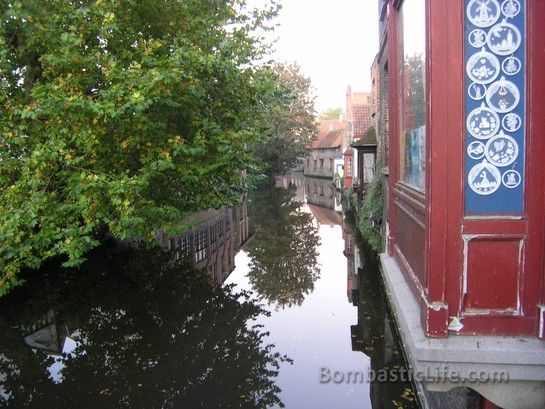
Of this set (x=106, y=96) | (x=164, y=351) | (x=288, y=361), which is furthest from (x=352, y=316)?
(x=106, y=96)

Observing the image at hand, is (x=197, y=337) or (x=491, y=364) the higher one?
(x=491, y=364)

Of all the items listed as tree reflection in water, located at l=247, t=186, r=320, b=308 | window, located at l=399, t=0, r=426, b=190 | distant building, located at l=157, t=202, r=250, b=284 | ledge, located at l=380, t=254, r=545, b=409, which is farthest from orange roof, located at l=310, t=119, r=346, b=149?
ledge, located at l=380, t=254, r=545, b=409

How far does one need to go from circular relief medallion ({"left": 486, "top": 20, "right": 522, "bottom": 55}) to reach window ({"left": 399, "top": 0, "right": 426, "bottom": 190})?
68cm

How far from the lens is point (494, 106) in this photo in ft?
11.5

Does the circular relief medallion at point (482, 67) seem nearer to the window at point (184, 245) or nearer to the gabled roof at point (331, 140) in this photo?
the window at point (184, 245)

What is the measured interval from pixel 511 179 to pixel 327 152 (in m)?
57.0

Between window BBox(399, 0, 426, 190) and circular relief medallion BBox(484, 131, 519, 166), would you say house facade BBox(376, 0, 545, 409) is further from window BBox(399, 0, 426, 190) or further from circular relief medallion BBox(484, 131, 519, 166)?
window BBox(399, 0, 426, 190)

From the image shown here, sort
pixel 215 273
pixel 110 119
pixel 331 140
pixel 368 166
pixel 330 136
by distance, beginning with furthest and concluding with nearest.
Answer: pixel 330 136 → pixel 331 140 → pixel 368 166 → pixel 215 273 → pixel 110 119

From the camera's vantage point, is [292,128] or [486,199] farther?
[292,128]

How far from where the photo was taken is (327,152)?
2359 inches

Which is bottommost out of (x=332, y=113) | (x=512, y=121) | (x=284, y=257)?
(x=284, y=257)

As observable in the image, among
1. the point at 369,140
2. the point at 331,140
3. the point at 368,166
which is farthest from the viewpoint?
the point at 331,140

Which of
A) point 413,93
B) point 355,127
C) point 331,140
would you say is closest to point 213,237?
point 355,127

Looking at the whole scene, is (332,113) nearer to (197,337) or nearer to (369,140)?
(369,140)
